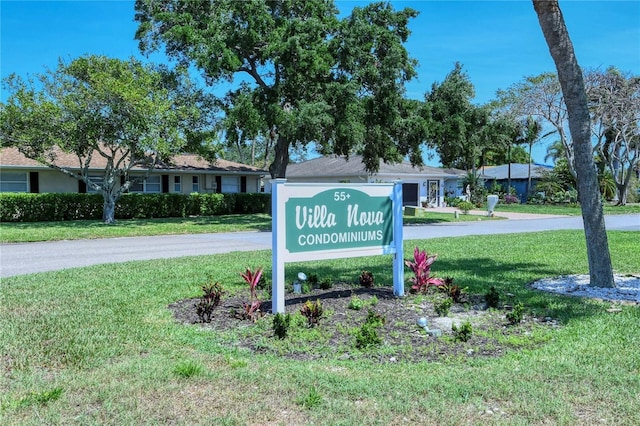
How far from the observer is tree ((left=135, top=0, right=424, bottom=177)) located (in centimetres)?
2075

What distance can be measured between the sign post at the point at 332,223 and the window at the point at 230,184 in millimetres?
27691

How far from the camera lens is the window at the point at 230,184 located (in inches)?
1329

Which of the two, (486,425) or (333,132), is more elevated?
(333,132)

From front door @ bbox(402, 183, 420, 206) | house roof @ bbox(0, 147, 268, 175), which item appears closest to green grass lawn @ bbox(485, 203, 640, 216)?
front door @ bbox(402, 183, 420, 206)

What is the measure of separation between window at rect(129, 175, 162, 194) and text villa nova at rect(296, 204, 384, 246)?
25.8 meters

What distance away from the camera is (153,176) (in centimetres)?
3072

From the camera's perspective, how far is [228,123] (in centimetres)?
2092

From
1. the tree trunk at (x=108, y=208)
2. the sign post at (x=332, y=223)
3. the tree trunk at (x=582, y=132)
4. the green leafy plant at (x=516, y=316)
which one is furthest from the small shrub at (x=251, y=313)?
the tree trunk at (x=108, y=208)

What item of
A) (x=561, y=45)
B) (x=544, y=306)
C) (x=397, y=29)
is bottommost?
(x=544, y=306)

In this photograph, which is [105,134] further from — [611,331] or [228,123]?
[611,331]

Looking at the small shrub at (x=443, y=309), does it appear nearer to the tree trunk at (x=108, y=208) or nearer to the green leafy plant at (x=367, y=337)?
the green leafy plant at (x=367, y=337)

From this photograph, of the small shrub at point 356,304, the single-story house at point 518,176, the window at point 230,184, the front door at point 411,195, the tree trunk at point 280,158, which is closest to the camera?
the small shrub at point 356,304

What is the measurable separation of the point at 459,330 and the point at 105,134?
18413 mm

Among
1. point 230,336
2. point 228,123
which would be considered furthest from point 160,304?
point 228,123
